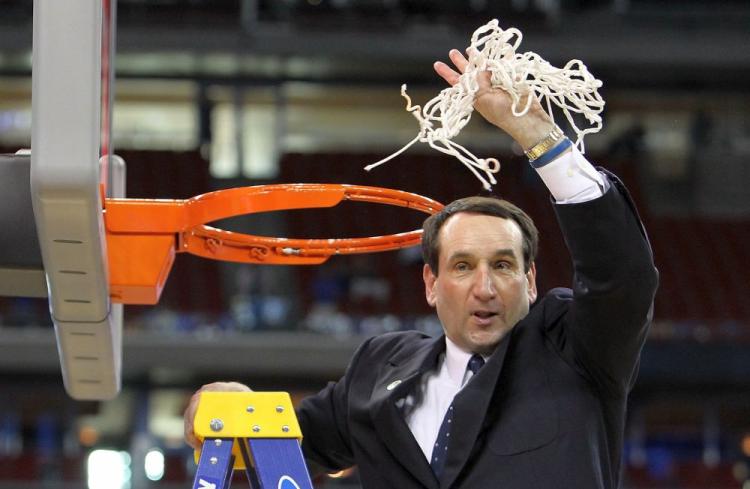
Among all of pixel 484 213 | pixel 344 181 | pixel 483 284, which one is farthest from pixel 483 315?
pixel 344 181

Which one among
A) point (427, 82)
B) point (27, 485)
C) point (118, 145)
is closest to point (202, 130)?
point (118, 145)

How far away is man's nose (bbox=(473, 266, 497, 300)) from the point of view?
8.25 ft

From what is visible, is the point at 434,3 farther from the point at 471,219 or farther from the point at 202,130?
the point at 471,219

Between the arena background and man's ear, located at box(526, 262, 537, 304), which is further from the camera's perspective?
the arena background

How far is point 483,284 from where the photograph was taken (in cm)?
251

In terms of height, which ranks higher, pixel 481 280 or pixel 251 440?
pixel 481 280

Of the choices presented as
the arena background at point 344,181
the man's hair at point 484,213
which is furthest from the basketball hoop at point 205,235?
the arena background at point 344,181

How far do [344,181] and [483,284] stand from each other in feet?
31.8

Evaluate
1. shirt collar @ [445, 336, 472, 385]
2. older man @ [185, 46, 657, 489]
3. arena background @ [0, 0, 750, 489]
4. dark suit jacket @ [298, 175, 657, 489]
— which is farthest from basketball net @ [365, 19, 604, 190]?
arena background @ [0, 0, 750, 489]

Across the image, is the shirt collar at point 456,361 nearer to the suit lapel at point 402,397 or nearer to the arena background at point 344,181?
the suit lapel at point 402,397

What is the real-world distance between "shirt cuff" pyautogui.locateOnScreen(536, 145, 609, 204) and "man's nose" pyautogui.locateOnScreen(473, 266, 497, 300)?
28 centimetres

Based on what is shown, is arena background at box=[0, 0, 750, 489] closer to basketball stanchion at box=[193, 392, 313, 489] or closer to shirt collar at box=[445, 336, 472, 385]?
shirt collar at box=[445, 336, 472, 385]

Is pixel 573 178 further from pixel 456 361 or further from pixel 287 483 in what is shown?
pixel 287 483

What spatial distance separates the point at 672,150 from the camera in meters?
14.5
